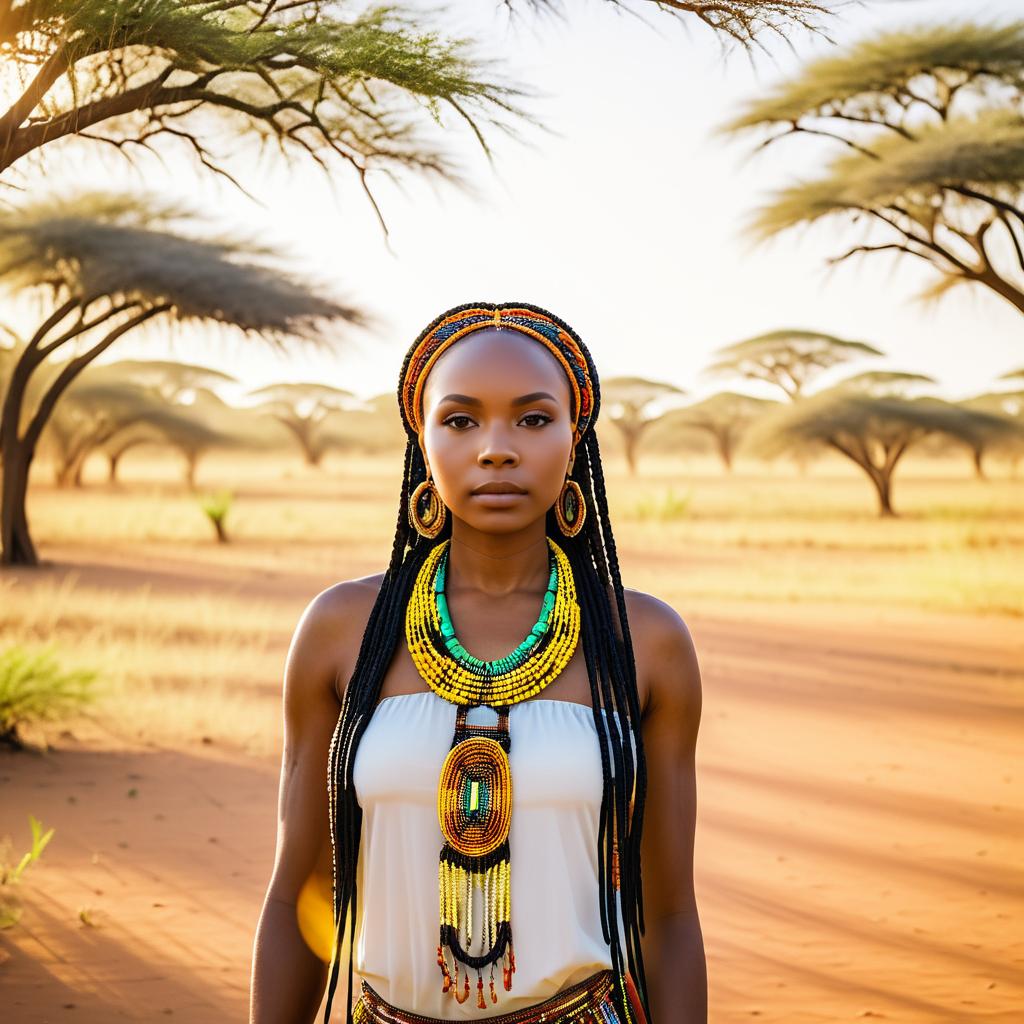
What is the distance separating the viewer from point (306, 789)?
6.62 ft

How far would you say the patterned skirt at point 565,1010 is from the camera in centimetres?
186

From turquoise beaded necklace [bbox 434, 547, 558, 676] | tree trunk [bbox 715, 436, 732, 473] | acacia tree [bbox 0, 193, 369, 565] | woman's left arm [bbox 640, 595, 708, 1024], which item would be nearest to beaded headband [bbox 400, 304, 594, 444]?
turquoise beaded necklace [bbox 434, 547, 558, 676]

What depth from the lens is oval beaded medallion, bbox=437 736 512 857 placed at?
1824 mm

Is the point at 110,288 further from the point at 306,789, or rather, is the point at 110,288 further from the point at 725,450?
the point at 725,450

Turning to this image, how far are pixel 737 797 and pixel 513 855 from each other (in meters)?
5.54

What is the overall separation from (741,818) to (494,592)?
5.02 m

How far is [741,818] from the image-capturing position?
6.70 m

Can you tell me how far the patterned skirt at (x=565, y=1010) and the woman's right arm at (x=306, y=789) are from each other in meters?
0.13

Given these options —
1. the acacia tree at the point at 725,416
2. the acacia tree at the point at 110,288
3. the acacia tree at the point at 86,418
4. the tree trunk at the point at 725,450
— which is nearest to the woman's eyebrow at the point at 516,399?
the acacia tree at the point at 110,288

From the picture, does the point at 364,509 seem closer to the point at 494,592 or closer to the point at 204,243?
the point at 204,243

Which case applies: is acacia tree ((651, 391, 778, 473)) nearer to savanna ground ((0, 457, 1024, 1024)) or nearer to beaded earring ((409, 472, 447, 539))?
savanna ground ((0, 457, 1024, 1024))

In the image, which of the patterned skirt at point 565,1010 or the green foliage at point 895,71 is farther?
the green foliage at point 895,71

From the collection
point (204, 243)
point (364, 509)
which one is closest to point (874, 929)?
point (204, 243)

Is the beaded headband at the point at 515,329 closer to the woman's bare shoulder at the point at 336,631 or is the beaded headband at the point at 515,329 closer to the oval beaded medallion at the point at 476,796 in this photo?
the woman's bare shoulder at the point at 336,631
